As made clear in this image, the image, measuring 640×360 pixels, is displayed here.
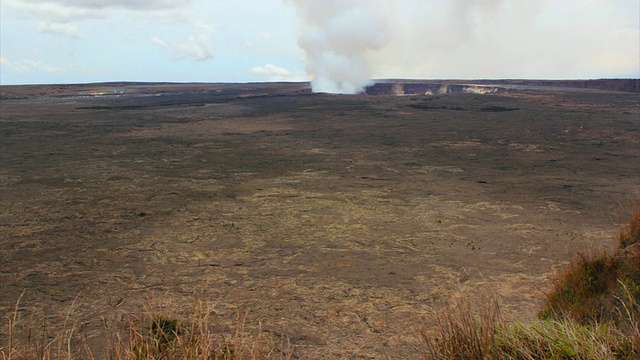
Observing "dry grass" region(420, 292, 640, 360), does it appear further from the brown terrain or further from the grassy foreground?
the brown terrain

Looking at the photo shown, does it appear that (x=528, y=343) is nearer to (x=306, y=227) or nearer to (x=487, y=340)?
(x=487, y=340)

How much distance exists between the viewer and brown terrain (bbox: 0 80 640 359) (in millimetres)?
3852

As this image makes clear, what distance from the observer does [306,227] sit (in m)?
5.82

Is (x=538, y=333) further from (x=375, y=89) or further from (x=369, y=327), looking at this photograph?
(x=375, y=89)

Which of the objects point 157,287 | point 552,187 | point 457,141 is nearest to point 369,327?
point 157,287

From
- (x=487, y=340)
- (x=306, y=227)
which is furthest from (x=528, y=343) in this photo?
(x=306, y=227)

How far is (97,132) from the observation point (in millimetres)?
15125

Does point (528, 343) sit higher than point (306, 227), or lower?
higher

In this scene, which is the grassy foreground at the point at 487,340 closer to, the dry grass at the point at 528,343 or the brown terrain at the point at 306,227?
the dry grass at the point at 528,343

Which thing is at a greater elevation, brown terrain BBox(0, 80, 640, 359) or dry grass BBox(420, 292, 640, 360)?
dry grass BBox(420, 292, 640, 360)

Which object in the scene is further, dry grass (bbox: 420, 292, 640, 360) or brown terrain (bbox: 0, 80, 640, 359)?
brown terrain (bbox: 0, 80, 640, 359)

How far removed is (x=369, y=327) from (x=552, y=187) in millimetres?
5245

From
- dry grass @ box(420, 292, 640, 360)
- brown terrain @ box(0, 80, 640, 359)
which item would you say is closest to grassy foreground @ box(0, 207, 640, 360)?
dry grass @ box(420, 292, 640, 360)

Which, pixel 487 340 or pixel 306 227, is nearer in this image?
pixel 487 340
